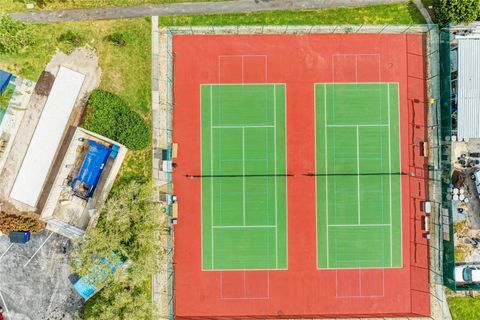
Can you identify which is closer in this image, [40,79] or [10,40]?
[10,40]

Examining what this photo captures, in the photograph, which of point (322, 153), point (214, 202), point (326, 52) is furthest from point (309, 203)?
point (326, 52)

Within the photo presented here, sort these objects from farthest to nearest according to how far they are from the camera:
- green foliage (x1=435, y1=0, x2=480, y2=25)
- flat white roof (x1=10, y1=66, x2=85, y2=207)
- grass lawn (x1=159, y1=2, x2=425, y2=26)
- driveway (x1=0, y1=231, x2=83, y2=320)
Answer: grass lawn (x1=159, y1=2, x2=425, y2=26) → driveway (x1=0, y1=231, x2=83, y2=320) → flat white roof (x1=10, y1=66, x2=85, y2=207) → green foliage (x1=435, y1=0, x2=480, y2=25)

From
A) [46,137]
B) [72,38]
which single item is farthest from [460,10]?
[46,137]

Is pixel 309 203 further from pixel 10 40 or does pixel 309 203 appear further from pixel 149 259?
pixel 10 40

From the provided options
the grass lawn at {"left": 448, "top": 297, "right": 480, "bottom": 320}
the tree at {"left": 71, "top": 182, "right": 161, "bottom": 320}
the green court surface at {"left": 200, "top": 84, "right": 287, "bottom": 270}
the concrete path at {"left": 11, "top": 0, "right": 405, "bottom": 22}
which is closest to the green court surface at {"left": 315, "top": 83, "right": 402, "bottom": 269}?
the green court surface at {"left": 200, "top": 84, "right": 287, "bottom": 270}

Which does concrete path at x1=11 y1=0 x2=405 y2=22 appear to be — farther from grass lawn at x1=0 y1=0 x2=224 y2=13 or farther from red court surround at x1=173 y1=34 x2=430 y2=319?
red court surround at x1=173 y1=34 x2=430 y2=319

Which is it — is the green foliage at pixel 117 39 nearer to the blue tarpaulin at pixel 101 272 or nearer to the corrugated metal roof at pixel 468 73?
the blue tarpaulin at pixel 101 272
